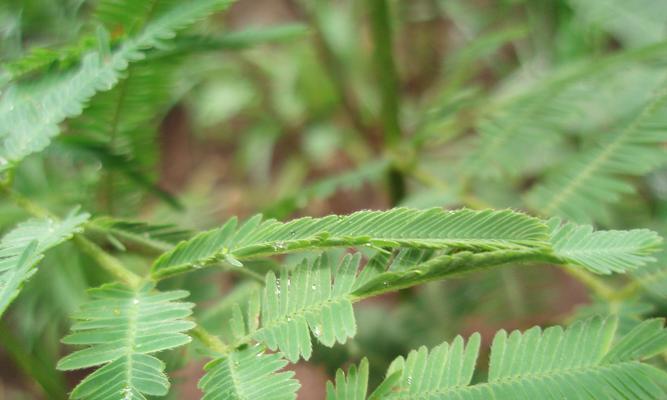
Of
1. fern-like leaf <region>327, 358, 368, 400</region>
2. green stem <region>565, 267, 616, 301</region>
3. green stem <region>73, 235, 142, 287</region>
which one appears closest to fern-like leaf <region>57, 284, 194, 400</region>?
green stem <region>73, 235, 142, 287</region>

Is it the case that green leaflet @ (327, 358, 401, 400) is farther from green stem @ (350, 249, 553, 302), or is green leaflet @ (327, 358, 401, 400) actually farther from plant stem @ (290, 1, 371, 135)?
plant stem @ (290, 1, 371, 135)

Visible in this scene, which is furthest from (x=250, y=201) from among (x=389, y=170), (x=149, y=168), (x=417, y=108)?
(x=149, y=168)

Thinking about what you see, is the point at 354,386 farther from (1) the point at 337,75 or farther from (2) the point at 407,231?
(1) the point at 337,75

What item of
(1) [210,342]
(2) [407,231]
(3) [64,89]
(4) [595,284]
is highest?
(3) [64,89]

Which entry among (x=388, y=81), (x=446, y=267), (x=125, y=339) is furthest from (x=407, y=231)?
(x=388, y=81)

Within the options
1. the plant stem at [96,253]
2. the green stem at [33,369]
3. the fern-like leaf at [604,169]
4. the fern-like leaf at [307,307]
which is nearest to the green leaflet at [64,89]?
the plant stem at [96,253]
